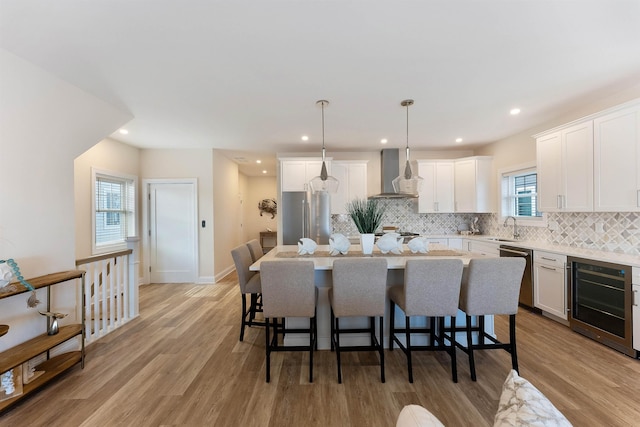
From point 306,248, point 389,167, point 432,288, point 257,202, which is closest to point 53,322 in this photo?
point 306,248

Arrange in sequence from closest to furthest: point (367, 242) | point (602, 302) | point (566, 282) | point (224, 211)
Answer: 1. point (602, 302)
2. point (367, 242)
3. point (566, 282)
4. point (224, 211)

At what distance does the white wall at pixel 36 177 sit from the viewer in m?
2.07

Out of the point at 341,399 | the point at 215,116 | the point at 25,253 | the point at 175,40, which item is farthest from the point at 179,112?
the point at 341,399

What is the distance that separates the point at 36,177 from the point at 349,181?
13.5ft

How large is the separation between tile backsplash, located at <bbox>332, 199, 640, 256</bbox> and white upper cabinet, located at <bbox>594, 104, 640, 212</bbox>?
0.38m

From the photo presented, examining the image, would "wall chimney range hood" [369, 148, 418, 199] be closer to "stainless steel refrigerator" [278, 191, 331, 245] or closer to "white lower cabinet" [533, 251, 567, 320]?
"stainless steel refrigerator" [278, 191, 331, 245]

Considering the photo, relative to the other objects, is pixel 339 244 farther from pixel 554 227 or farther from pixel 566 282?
pixel 554 227

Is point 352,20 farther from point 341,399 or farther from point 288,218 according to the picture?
point 288,218

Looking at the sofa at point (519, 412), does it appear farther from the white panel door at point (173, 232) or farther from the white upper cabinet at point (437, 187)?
the white panel door at point (173, 232)

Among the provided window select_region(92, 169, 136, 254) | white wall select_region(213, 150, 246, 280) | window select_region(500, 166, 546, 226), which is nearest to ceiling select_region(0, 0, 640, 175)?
window select_region(500, 166, 546, 226)

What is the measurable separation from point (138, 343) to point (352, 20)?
3.55 m

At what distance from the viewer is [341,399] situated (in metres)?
1.95

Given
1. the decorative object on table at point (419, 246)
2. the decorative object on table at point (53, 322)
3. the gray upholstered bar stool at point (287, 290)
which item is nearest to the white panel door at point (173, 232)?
the decorative object on table at point (53, 322)

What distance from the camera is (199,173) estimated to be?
16.9ft
